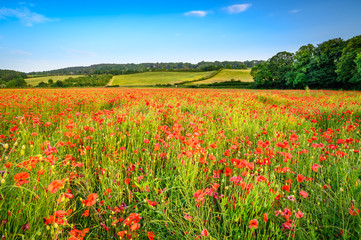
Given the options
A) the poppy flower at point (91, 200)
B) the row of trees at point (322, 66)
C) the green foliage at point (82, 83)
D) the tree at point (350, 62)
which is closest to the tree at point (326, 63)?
the row of trees at point (322, 66)

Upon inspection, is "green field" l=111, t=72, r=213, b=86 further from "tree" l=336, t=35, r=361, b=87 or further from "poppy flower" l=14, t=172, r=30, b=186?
"poppy flower" l=14, t=172, r=30, b=186

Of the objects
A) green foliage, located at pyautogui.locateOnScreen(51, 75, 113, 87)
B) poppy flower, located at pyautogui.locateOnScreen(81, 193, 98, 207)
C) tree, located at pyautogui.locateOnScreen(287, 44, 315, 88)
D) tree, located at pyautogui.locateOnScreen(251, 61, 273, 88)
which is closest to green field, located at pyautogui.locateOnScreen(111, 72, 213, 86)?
green foliage, located at pyautogui.locateOnScreen(51, 75, 113, 87)

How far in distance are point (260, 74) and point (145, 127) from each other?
1840 inches

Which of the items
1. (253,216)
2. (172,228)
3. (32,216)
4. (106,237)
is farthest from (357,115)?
(32,216)

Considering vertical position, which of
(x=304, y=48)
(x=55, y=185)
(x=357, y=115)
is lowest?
(x=357, y=115)

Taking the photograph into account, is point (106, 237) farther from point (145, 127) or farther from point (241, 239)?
point (145, 127)

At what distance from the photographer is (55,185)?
106 centimetres

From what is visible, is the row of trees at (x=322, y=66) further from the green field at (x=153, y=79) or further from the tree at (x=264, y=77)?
the green field at (x=153, y=79)

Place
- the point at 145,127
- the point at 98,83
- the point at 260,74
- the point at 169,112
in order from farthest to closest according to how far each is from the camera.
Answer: the point at 98,83 → the point at 260,74 → the point at 169,112 → the point at 145,127

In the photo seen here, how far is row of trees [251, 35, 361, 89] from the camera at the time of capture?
25719 millimetres

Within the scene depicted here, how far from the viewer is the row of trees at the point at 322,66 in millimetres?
25719

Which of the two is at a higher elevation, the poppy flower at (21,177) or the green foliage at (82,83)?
the green foliage at (82,83)

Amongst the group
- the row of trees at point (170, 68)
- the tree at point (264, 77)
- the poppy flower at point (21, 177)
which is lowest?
the poppy flower at point (21, 177)

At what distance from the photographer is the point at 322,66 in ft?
105
